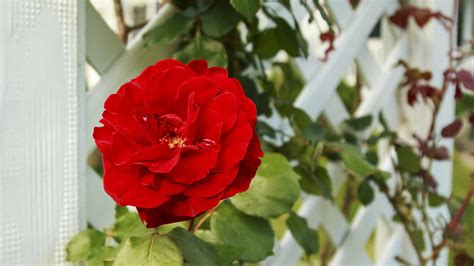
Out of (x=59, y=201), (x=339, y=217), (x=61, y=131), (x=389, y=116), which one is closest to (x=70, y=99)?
(x=61, y=131)

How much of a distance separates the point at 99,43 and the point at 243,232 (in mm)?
393

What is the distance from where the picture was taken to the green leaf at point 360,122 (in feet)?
4.31

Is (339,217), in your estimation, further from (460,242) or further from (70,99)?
(70,99)

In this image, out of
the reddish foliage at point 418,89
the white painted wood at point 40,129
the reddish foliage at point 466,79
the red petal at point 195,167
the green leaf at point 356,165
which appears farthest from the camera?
the reddish foliage at point 418,89

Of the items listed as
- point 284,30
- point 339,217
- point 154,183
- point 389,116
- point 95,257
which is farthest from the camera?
point 389,116

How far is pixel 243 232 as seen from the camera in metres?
0.82

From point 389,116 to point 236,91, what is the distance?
1079 mm

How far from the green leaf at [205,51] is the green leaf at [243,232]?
23 centimetres

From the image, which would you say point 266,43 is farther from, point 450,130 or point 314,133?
point 450,130

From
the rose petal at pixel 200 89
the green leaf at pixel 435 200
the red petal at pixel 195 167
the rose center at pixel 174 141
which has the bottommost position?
the green leaf at pixel 435 200

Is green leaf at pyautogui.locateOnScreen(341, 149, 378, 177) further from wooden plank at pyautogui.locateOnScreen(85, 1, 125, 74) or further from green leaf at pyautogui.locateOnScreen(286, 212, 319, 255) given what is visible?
wooden plank at pyautogui.locateOnScreen(85, 1, 125, 74)

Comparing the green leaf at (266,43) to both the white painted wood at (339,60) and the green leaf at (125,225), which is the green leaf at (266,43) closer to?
the white painted wood at (339,60)

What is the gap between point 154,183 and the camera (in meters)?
0.54

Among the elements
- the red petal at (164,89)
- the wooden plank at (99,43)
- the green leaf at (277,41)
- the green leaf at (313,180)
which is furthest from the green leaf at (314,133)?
the red petal at (164,89)
